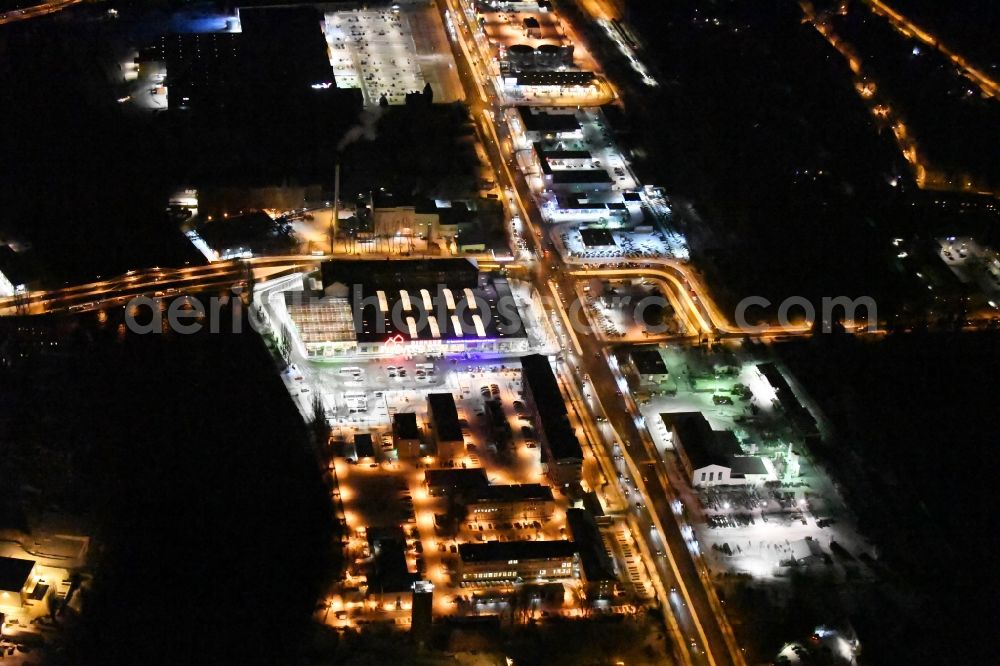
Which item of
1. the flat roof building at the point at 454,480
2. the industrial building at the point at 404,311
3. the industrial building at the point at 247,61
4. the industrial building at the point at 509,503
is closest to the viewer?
the industrial building at the point at 509,503

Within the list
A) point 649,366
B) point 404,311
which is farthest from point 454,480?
point 649,366

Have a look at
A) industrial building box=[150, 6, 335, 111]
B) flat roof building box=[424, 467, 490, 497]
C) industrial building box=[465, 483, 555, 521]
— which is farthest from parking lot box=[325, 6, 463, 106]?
industrial building box=[465, 483, 555, 521]

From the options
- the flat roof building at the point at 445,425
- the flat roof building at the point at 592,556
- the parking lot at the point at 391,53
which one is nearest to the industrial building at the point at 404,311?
the flat roof building at the point at 445,425

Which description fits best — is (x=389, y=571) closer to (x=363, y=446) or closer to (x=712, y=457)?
(x=363, y=446)

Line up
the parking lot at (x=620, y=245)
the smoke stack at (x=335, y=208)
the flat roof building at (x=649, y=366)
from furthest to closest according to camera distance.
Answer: the parking lot at (x=620, y=245), the smoke stack at (x=335, y=208), the flat roof building at (x=649, y=366)

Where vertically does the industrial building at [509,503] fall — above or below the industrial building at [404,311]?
below

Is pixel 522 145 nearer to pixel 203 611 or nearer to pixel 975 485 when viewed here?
pixel 975 485

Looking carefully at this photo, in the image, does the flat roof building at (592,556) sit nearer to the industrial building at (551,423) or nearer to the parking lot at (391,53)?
A: the industrial building at (551,423)

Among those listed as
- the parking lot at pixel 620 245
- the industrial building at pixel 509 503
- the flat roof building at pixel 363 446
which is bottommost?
the industrial building at pixel 509 503

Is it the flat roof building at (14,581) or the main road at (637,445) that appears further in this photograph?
the main road at (637,445)
